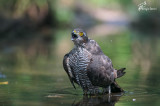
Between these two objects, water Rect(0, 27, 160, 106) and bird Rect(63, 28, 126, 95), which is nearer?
water Rect(0, 27, 160, 106)

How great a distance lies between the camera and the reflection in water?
580 centimetres

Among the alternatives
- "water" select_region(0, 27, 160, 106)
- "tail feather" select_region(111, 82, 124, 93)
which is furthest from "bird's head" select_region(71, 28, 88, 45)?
"tail feather" select_region(111, 82, 124, 93)

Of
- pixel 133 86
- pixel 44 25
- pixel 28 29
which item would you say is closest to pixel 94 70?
pixel 133 86

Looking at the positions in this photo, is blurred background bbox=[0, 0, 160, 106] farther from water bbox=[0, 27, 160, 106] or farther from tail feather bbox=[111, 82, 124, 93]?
tail feather bbox=[111, 82, 124, 93]

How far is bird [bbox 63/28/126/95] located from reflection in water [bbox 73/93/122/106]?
8.2 inches

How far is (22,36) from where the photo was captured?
20531 mm

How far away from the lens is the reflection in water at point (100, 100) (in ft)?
19.0

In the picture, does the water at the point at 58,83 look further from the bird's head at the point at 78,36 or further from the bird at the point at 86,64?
the bird's head at the point at 78,36

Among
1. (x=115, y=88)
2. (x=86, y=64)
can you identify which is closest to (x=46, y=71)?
(x=115, y=88)

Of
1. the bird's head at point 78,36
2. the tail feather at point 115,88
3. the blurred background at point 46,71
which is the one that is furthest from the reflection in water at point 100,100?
the bird's head at point 78,36

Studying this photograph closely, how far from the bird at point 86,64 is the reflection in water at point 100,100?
207 mm

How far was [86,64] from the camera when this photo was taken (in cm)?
628

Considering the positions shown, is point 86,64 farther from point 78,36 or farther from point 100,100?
point 100,100

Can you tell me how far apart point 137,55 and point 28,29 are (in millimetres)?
11224
